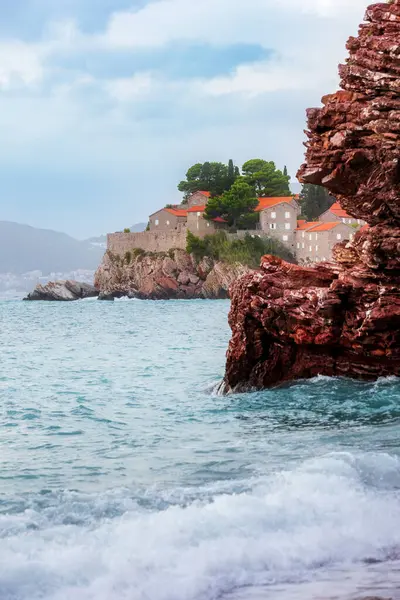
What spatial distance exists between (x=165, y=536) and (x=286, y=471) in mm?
2913

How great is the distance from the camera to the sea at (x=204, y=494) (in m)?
7.77

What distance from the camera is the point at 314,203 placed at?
Result: 135375mm

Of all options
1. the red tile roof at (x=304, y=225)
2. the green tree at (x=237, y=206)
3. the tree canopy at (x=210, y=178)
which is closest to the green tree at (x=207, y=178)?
the tree canopy at (x=210, y=178)

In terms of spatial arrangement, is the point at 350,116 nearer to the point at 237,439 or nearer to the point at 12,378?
the point at 237,439

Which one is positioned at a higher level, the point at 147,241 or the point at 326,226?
the point at 326,226

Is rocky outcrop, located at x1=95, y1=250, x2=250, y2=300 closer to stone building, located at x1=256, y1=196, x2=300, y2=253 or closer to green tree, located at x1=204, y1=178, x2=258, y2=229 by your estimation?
green tree, located at x1=204, y1=178, x2=258, y2=229

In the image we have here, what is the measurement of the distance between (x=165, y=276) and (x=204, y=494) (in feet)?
362

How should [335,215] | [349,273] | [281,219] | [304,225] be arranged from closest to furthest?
[349,273]
[281,219]
[304,225]
[335,215]

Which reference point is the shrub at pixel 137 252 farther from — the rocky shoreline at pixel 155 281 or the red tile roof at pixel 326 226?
the red tile roof at pixel 326 226

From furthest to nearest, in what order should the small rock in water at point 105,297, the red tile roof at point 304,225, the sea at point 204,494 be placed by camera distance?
1. the small rock in water at point 105,297
2. the red tile roof at point 304,225
3. the sea at point 204,494

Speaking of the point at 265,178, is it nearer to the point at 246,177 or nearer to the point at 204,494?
the point at 246,177

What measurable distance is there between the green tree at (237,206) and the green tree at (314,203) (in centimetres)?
1495

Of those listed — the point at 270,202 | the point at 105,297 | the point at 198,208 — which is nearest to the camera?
the point at 105,297

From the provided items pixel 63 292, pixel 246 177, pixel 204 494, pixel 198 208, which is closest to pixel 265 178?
pixel 246 177
